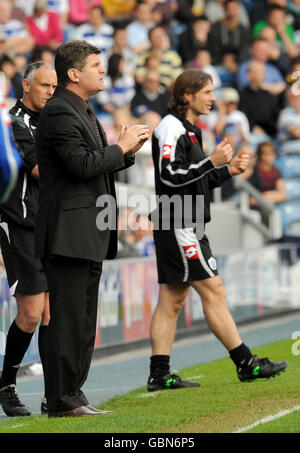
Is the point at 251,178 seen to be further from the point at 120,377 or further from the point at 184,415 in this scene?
the point at 184,415

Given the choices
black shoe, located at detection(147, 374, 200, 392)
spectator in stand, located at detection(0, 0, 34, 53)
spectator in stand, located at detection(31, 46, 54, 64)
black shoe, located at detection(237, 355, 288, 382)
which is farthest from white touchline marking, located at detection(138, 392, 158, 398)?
spectator in stand, located at detection(0, 0, 34, 53)

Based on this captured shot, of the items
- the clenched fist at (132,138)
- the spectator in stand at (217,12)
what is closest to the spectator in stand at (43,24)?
the spectator in stand at (217,12)

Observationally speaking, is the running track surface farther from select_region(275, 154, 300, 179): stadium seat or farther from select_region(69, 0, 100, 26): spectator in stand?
select_region(69, 0, 100, 26): spectator in stand

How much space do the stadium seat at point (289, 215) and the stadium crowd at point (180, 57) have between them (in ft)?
0.48

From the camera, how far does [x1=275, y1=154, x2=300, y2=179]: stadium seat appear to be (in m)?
17.6

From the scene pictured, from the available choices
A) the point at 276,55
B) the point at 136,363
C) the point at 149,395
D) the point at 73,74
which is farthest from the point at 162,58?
the point at 73,74

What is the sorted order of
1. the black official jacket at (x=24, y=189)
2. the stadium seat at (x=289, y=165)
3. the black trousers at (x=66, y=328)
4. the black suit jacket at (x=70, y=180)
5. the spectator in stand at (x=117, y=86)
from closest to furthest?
the black suit jacket at (x=70, y=180)
the black trousers at (x=66, y=328)
the black official jacket at (x=24, y=189)
the spectator in stand at (x=117, y=86)
the stadium seat at (x=289, y=165)

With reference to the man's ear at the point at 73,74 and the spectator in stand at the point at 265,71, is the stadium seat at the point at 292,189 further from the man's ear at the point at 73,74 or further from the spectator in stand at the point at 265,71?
the man's ear at the point at 73,74

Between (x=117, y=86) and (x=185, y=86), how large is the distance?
8.67 m

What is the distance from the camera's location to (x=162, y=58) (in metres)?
18.2

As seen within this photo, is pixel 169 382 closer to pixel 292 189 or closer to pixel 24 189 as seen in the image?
pixel 24 189

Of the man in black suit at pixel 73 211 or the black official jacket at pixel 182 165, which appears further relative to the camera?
the black official jacket at pixel 182 165

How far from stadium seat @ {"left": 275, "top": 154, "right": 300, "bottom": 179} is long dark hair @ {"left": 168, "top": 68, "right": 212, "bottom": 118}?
9449mm

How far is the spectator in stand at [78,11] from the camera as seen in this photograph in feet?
59.8
